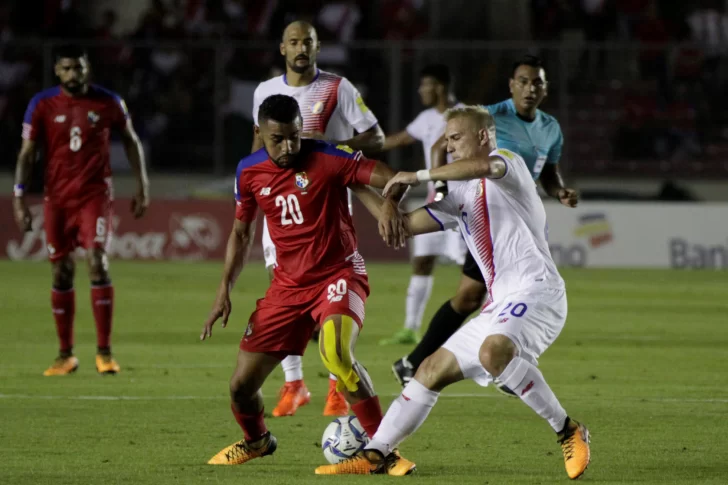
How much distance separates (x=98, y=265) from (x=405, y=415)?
Result: 4.40m

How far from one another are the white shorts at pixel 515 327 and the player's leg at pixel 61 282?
4.60m

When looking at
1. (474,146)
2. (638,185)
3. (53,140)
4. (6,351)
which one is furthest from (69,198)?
(638,185)

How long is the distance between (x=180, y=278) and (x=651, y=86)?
378 inches

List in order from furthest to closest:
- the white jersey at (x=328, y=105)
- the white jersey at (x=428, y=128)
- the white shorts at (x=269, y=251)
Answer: the white jersey at (x=428, y=128) < the white jersey at (x=328, y=105) < the white shorts at (x=269, y=251)

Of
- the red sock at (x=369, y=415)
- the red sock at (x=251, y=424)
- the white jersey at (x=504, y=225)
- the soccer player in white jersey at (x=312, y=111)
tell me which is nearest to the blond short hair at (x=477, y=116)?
the white jersey at (x=504, y=225)

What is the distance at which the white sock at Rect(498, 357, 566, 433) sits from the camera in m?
5.92

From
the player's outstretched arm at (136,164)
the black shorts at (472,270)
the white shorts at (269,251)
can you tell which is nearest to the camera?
the white shorts at (269,251)

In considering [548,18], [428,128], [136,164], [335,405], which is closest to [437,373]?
[335,405]

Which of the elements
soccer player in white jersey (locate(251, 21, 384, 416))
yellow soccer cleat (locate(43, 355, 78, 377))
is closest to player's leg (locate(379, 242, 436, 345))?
yellow soccer cleat (locate(43, 355, 78, 377))

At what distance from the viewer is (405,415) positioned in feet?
19.7

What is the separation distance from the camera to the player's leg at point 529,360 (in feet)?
19.4

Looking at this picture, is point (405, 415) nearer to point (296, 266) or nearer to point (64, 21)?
point (296, 266)

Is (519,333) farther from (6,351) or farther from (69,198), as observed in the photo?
(6,351)

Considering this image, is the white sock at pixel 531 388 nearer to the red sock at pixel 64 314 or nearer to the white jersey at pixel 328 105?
the white jersey at pixel 328 105
